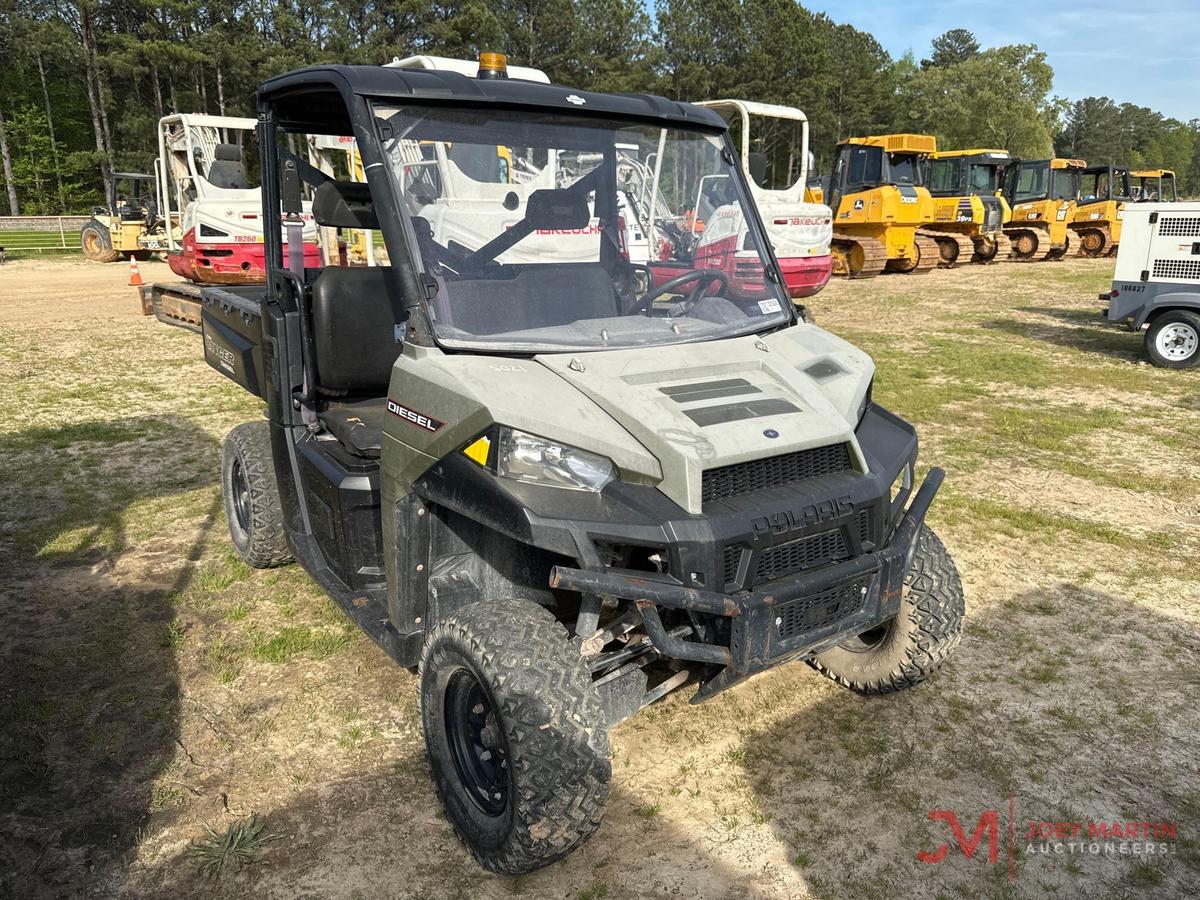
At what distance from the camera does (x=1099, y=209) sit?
2502 centimetres

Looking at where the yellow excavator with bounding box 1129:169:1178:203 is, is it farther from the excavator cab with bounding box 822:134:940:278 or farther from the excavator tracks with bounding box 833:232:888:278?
the excavator tracks with bounding box 833:232:888:278

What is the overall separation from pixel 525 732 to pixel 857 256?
1901 centimetres

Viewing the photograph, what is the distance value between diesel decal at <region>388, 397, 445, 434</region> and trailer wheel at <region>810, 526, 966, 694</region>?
70.5 inches

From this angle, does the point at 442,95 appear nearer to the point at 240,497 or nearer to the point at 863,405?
the point at 863,405

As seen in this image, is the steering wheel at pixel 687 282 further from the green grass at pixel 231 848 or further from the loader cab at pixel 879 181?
the loader cab at pixel 879 181

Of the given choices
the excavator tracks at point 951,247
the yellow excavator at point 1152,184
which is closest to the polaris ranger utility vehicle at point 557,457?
the excavator tracks at point 951,247

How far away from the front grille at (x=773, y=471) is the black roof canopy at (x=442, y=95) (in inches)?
57.3

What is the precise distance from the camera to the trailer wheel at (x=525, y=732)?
242 cm

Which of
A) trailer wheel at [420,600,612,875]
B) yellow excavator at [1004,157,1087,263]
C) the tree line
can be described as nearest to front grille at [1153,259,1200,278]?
trailer wheel at [420,600,612,875]

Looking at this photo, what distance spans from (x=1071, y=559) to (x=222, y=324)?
16.0ft

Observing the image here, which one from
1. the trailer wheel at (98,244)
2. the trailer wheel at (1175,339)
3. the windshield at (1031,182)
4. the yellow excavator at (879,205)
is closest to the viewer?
the trailer wheel at (1175,339)

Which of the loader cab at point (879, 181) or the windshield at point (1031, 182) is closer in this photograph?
the loader cab at point (879, 181)

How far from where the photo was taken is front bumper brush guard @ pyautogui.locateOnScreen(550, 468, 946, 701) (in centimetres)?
237

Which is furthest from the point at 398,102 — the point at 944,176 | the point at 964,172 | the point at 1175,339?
the point at 944,176
